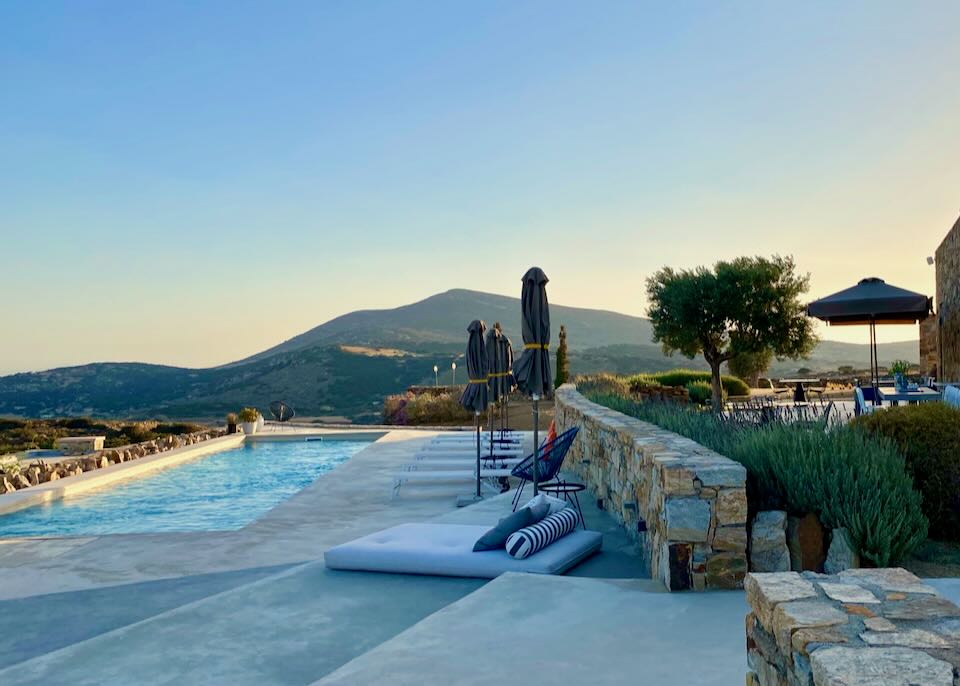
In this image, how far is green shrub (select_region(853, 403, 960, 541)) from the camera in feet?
18.9

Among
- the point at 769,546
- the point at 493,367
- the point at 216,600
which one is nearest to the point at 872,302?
Answer: the point at 493,367

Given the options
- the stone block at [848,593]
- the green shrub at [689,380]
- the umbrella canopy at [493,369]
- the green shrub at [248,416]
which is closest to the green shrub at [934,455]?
the stone block at [848,593]

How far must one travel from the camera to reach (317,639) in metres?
4.55

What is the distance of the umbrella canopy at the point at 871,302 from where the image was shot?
42.6ft

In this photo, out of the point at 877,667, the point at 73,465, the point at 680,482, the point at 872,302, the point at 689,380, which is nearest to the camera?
the point at 877,667

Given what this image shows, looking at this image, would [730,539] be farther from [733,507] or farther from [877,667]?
[877,667]

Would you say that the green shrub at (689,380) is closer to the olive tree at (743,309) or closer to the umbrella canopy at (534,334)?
the olive tree at (743,309)

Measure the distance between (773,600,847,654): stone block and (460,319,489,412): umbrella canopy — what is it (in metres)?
8.43

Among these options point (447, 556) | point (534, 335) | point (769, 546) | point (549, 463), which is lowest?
point (447, 556)

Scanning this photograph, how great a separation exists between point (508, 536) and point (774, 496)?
76.3 inches

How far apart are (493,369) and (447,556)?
525cm

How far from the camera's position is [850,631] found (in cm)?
227

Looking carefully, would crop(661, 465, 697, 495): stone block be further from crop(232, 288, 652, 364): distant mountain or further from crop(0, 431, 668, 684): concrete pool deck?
crop(232, 288, 652, 364): distant mountain

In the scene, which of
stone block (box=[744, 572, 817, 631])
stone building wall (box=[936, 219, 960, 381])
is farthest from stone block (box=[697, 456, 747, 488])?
stone building wall (box=[936, 219, 960, 381])
